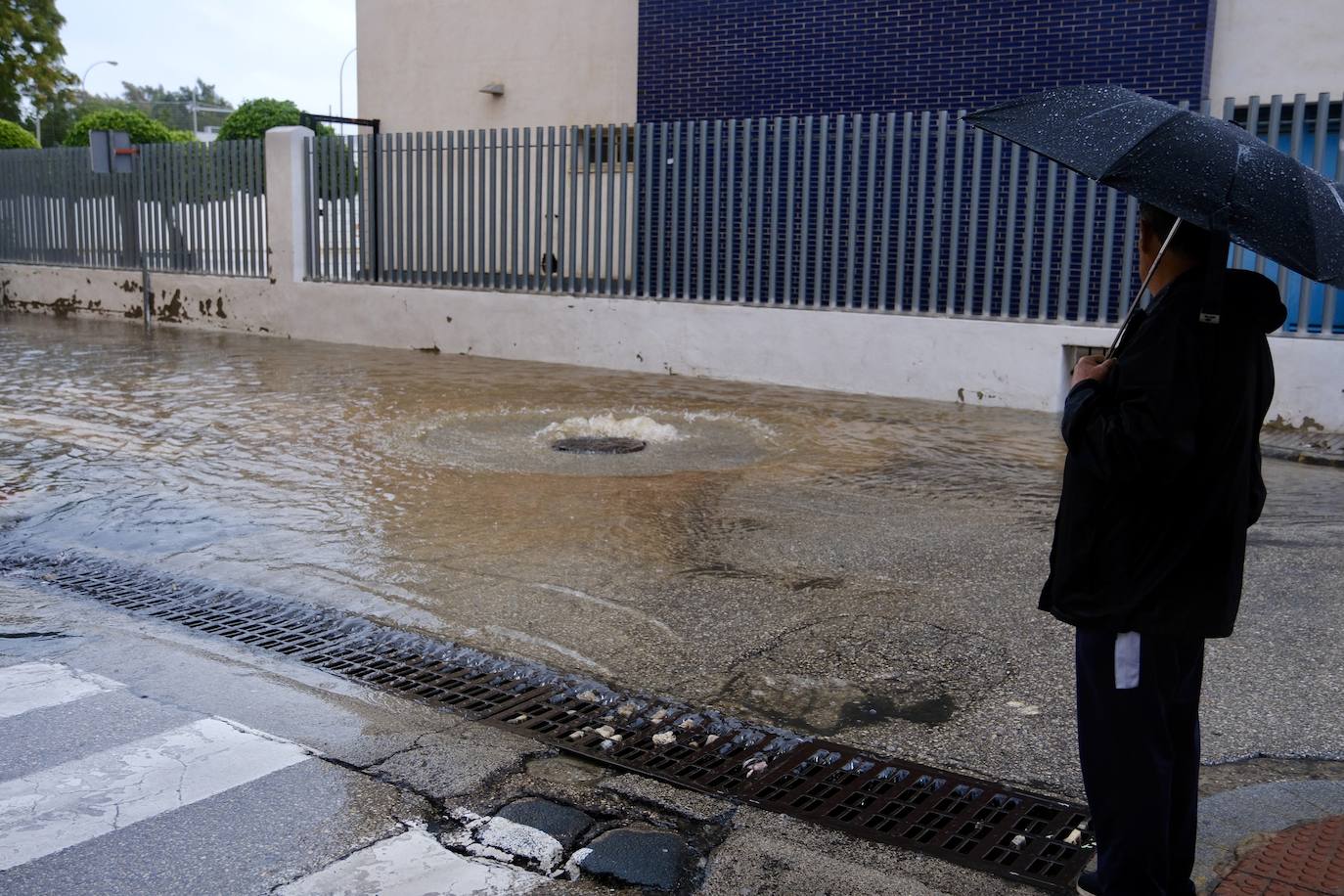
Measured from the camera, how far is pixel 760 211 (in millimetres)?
13359

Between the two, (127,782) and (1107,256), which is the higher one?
(1107,256)

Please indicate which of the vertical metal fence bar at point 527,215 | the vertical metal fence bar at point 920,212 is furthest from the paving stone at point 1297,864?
the vertical metal fence bar at point 527,215

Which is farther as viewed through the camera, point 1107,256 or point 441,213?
point 441,213

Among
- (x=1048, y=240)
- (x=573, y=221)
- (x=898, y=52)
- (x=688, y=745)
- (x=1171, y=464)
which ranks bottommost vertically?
(x=688, y=745)

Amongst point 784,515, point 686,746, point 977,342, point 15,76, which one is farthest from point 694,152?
point 15,76

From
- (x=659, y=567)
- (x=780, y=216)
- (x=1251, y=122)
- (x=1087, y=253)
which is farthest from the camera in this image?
(x=780, y=216)

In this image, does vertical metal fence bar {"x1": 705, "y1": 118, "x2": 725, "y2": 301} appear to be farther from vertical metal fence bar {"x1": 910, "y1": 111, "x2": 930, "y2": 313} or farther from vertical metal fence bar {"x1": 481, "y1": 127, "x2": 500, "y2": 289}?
vertical metal fence bar {"x1": 481, "y1": 127, "x2": 500, "y2": 289}

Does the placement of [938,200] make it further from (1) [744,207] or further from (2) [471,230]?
(2) [471,230]

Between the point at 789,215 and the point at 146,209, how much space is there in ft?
35.3

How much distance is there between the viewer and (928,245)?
12.5 m

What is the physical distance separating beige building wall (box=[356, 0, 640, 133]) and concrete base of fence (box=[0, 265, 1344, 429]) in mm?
4661

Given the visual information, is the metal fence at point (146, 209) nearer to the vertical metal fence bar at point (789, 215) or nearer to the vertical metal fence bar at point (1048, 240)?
the vertical metal fence bar at point (789, 215)

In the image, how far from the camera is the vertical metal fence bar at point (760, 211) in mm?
13289

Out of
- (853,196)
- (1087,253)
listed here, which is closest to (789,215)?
(853,196)
